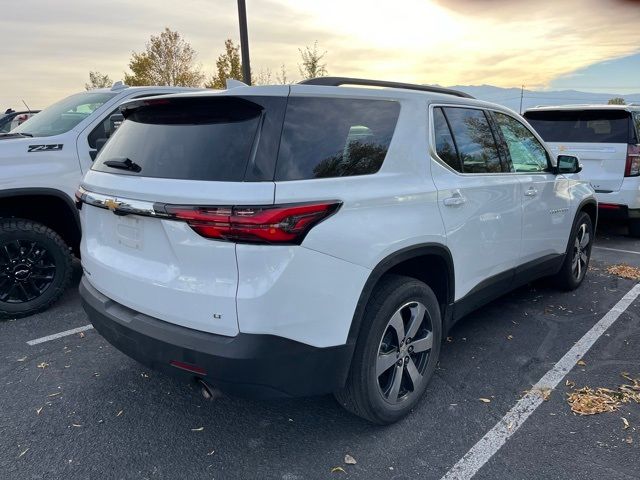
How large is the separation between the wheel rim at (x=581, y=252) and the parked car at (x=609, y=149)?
2.21m

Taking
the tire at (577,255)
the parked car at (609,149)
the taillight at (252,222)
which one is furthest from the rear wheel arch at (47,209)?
the parked car at (609,149)

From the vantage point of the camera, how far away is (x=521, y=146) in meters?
4.05

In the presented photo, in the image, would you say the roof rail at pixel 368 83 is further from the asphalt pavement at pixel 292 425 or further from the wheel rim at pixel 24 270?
the wheel rim at pixel 24 270

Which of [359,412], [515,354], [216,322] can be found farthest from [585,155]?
[216,322]

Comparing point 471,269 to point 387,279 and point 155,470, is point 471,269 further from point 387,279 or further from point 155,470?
point 155,470

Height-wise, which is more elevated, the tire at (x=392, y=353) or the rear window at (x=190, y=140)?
the rear window at (x=190, y=140)

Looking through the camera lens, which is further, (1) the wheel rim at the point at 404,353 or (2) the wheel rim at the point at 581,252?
(2) the wheel rim at the point at 581,252

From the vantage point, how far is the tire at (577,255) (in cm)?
478

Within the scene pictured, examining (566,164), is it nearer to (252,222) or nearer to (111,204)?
(252,222)

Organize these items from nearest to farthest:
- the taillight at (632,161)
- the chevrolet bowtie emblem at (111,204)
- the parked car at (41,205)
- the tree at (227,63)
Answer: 1. the chevrolet bowtie emblem at (111,204)
2. the parked car at (41,205)
3. the taillight at (632,161)
4. the tree at (227,63)

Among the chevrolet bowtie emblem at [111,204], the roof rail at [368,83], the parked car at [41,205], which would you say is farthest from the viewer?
the parked car at [41,205]

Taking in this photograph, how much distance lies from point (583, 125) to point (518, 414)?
18.8 ft

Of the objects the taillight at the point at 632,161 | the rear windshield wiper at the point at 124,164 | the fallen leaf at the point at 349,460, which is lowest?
the fallen leaf at the point at 349,460

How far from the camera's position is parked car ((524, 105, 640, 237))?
6.77 meters
